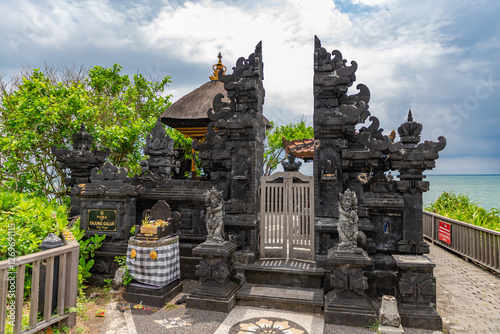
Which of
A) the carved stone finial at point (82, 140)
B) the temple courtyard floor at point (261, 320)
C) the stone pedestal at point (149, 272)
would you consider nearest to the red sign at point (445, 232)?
the temple courtyard floor at point (261, 320)

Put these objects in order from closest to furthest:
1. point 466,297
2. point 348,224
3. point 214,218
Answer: point 348,224, point 214,218, point 466,297

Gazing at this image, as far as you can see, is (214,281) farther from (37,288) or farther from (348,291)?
(37,288)

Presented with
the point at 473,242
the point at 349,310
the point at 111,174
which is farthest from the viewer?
the point at 473,242

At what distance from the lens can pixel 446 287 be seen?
7492 millimetres

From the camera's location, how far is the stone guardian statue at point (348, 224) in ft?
18.3

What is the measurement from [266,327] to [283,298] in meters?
0.83

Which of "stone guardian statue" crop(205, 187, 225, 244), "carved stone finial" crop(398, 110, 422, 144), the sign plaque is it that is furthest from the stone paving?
the sign plaque

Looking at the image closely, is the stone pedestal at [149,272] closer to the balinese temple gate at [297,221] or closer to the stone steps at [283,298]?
the balinese temple gate at [297,221]

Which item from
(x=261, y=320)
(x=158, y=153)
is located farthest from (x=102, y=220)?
(x=261, y=320)

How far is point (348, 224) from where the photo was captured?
562cm

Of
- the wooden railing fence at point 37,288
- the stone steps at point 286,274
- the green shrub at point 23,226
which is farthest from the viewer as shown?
the stone steps at point 286,274

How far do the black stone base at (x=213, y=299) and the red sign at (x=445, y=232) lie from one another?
30.2ft

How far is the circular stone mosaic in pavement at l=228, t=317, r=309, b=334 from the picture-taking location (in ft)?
16.5

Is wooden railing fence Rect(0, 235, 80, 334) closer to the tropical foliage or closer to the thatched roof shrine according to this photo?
the tropical foliage
